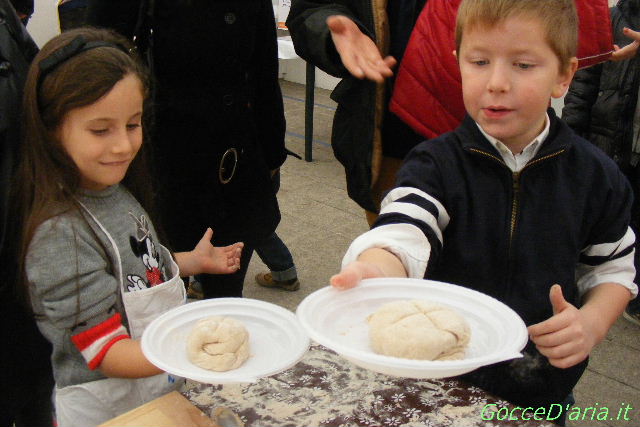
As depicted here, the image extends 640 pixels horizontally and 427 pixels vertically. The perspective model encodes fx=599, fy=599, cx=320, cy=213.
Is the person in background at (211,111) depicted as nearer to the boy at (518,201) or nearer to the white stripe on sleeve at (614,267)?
the boy at (518,201)

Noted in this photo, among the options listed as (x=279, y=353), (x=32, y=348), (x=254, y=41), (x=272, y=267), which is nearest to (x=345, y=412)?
(x=279, y=353)

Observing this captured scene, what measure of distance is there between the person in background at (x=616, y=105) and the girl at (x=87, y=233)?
2726mm

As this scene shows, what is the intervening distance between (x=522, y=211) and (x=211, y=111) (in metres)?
1.21

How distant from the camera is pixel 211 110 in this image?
221cm

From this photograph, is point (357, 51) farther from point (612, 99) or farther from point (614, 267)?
point (612, 99)

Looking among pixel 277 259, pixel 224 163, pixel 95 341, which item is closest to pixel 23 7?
pixel 224 163

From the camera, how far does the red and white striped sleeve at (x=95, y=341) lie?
1385mm

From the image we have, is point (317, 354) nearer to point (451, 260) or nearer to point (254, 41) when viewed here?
point (451, 260)

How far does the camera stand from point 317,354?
1.49 metres

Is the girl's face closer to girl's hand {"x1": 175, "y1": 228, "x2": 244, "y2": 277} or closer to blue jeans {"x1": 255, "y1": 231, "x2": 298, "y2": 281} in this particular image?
girl's hand {"x1": 175, "y1": 228, "x2": 244, "y2": 277}

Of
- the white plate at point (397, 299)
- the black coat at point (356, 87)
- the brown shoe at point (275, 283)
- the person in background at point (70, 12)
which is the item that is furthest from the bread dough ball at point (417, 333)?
the brown shoe at point (275, 283)

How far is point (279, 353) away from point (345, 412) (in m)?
0.21

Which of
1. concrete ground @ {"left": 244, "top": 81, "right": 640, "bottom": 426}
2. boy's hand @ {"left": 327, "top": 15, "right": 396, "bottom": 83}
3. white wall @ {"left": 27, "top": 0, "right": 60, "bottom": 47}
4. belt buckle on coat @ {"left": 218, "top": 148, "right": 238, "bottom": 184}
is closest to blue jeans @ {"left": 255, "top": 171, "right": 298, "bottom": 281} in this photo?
concrete ground @ {"left": 244, "top": 81, "right": 640, "bottom": 426}

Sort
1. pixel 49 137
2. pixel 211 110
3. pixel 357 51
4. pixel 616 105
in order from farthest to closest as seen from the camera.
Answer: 1. pixel 616 105
2. pixel 211 110
3. pixel 357 51
4. pixel 49 137
